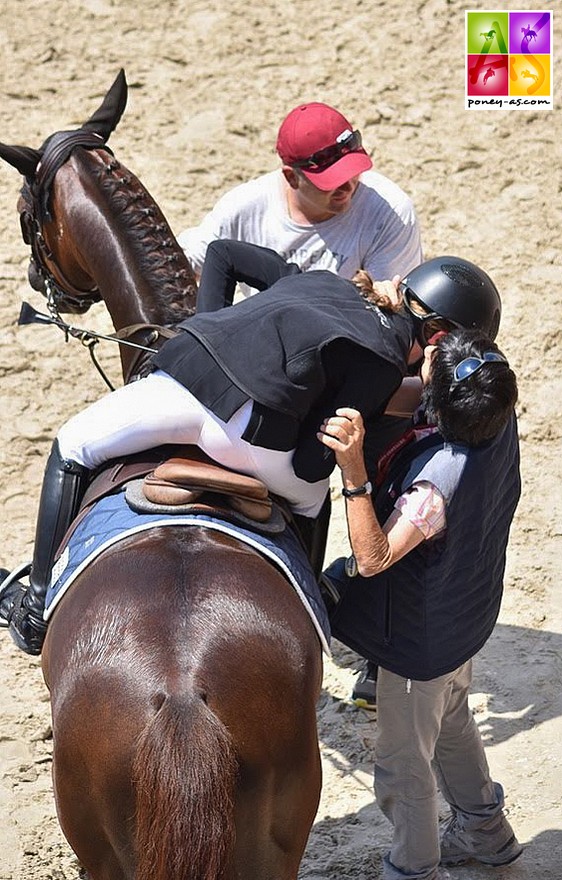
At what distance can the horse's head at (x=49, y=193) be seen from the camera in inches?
175

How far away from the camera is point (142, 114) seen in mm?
8539

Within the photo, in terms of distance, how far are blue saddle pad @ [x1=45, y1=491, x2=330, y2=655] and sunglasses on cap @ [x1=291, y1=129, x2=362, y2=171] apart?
1638 millimetres

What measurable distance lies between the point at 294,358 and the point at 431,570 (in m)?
0.78

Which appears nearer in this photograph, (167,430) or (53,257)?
(167,430)

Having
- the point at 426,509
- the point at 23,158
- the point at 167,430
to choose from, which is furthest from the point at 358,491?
the point at 23,158

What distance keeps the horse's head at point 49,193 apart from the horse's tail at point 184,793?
2.36 meters

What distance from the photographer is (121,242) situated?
4184mm

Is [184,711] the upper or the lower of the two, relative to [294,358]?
lower

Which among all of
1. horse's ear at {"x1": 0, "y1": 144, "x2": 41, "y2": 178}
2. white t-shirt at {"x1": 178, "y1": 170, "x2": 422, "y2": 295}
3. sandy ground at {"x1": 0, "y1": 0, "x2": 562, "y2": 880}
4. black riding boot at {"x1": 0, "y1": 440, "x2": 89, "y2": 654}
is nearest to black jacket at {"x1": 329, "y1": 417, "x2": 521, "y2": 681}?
black riding boot at {"x1": 0, "y1": 440, "x2": 89, "y2": 654}

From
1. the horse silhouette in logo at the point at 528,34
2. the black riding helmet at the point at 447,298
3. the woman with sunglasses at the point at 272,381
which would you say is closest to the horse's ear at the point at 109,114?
the woman with sunglasses at the point at 272,381

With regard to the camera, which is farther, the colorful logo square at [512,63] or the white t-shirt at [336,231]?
the colorful logo square at [512,63]

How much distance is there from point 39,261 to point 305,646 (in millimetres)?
2348

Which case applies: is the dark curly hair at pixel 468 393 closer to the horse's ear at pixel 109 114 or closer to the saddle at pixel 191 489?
the saddle at pixel 191 489

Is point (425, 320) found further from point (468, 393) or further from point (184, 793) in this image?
point (184, 793)
